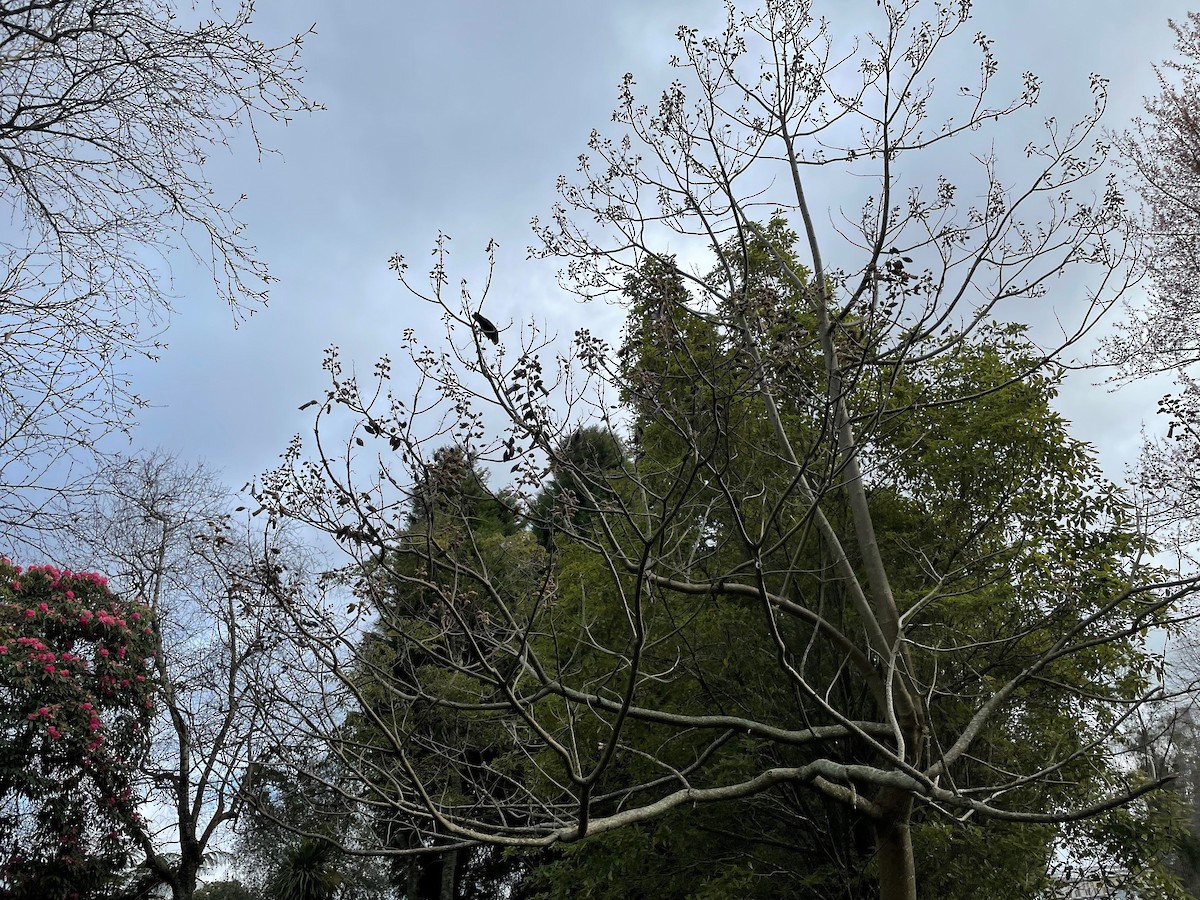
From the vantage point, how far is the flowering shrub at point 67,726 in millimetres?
10445

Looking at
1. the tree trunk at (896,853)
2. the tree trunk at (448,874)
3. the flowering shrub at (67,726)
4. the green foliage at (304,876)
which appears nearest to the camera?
the tree trunk at (896,853)

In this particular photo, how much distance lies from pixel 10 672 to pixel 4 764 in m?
1.05

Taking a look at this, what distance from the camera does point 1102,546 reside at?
8633mm

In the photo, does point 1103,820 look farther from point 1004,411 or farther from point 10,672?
point 10,672

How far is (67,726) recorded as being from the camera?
1061 cm

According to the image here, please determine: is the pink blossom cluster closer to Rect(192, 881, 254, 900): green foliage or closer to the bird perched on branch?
Rect(192, 881, 254, 900): green foliage

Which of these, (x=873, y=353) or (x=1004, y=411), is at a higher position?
(x=1004, y=411)

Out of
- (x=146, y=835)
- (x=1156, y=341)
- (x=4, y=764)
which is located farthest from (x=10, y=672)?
(x=1156, y=341)

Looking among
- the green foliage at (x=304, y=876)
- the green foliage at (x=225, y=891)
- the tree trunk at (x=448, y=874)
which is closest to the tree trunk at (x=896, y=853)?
the green foliage at (x=304, y=876)

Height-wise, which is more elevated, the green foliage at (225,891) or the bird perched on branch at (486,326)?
the bird perched on branch at (486,326)

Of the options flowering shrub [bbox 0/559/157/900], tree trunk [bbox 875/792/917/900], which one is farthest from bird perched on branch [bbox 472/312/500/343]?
flowering shrub [bbox 0/559/157/900]

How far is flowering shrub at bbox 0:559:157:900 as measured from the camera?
1045cm

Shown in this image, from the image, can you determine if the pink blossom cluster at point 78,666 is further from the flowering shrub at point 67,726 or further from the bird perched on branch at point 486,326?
the bird perched on branch at point 486,326

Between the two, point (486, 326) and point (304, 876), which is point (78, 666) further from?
point (486, 326)
